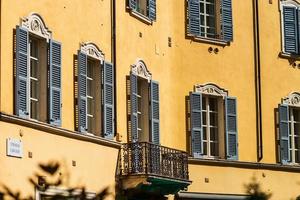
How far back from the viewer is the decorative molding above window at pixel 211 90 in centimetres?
3081

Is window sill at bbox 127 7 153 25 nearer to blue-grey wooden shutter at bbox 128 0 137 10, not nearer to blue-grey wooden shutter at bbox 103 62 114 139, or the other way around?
blue-grey wooden shutter at bbox 128 0 137 10

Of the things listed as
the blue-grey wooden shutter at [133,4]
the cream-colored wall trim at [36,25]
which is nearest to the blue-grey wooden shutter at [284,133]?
the blue-grey wooden shutter at [133,4]

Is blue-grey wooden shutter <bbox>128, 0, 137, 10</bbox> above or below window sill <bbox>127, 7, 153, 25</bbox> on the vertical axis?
above

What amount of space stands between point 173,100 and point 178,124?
0.76m

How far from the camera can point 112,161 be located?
26.3 metres

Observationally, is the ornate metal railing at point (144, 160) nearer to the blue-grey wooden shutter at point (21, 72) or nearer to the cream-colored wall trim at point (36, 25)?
the cream-colored wall trim at point (36, 25)

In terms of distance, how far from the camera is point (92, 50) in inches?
1010

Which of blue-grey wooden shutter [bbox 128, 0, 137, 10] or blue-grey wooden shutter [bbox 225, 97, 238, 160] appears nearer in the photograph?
blue-grey wooden shutter [bbox 128, 0, 137, 10]

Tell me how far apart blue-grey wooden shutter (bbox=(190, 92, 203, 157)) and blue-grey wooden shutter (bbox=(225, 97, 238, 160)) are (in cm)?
107

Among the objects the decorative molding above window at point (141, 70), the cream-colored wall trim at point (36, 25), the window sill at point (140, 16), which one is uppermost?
the window sill at point (140, 16)

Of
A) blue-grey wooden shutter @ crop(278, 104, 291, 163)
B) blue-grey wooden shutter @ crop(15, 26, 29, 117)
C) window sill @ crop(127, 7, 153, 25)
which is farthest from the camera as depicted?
blue-grey wooden shutter @ crop(278, 104, 291, 163)

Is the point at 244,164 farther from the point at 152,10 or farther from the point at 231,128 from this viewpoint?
the point at 152,10

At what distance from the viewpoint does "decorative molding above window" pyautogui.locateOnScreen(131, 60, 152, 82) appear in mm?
27891

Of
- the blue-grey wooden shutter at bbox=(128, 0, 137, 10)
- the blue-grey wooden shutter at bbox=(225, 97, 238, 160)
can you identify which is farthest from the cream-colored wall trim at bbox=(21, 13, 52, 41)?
A: the blue-grey wooden shutter at bbox=(225, 97, 238, 160)
